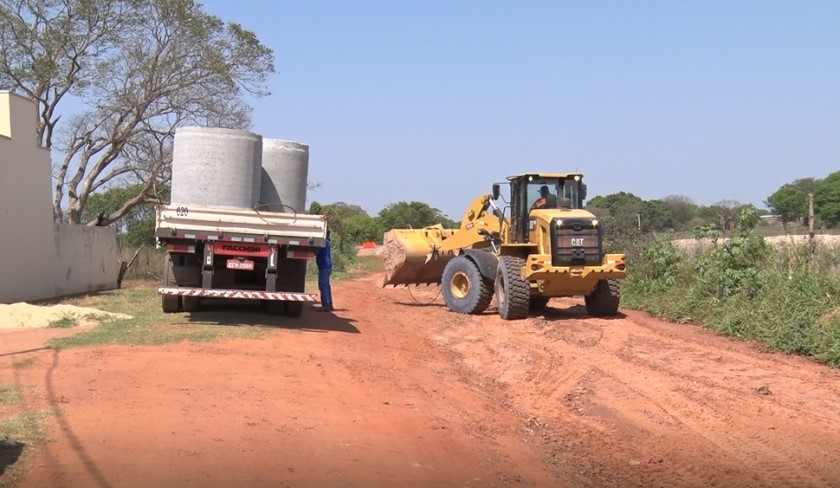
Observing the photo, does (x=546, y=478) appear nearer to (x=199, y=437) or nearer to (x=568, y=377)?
(x=199, y=437)

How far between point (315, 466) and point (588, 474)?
2.24 metres

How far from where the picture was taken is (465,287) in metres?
18.8

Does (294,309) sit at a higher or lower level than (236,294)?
lower

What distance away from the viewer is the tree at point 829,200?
34594mm

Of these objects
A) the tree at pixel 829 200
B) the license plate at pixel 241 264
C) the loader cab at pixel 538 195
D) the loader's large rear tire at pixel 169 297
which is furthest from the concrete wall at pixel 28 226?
the tree at pixel 829 200

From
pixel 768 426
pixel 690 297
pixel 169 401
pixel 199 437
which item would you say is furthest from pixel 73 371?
pixel 690 297

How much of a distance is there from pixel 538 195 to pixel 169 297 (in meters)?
7.39

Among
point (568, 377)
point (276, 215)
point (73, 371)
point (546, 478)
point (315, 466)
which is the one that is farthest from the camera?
point (276, 215)

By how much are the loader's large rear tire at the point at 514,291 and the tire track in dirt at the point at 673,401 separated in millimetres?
1182

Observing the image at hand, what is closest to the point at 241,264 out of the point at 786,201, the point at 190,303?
the point at 190,303

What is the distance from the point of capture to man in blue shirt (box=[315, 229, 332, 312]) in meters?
15.6

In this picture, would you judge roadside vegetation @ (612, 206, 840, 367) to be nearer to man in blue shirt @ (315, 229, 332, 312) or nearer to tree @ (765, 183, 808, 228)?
man in blue shirt @ (315, 229, 332, 312)

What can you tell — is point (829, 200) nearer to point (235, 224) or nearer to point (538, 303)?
point (538, 303)

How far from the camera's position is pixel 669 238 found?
20.9m
